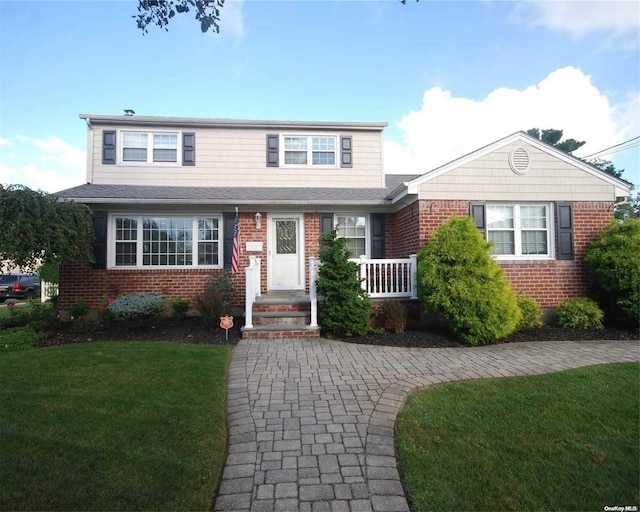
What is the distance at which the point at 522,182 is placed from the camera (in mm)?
8172

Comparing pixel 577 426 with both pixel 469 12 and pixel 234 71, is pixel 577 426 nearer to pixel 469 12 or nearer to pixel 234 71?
pixel 469 12

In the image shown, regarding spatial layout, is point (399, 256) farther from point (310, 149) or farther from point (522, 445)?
point (522, 445)

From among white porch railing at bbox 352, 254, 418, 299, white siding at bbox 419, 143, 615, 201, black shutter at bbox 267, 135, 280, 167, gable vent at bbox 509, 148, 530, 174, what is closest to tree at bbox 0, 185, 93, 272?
black shutter at bbox 267, 135, 280, 167

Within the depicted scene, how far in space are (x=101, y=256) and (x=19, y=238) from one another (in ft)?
7.42

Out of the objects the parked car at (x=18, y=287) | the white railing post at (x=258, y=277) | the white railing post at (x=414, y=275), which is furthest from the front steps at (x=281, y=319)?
the parked car at (x=18, y=287)

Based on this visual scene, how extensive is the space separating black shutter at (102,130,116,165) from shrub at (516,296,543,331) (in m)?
12.1

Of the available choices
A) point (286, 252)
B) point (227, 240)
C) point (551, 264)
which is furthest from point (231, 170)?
point (551, 264)

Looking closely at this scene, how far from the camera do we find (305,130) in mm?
11008

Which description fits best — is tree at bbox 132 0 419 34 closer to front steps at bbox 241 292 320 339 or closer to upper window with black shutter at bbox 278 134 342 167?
front steps at bbox 241 292 320 339

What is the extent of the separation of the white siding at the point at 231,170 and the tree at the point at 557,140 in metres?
23.0

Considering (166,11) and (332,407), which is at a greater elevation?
(166,11)

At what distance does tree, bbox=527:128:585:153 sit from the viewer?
26.1 m

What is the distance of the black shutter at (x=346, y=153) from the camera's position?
36.5 feet

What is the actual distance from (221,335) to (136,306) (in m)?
2.13
